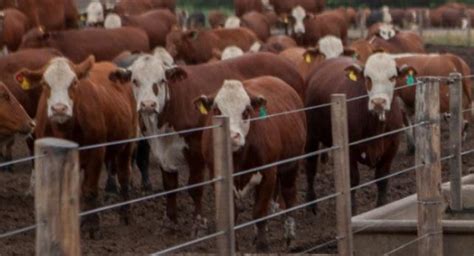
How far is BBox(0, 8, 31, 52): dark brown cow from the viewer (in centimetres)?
2284

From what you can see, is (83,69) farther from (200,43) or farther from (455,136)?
(200,43)

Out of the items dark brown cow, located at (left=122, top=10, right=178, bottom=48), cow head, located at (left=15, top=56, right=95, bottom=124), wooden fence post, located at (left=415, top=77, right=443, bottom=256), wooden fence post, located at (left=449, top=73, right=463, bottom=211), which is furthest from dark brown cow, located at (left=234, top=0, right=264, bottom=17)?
wooden fence post, located at (left=415, top=77, right=443, bottom=256)

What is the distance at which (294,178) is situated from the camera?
12.3 meters

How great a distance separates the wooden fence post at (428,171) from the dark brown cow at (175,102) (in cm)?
388

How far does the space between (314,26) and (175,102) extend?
19.7 m

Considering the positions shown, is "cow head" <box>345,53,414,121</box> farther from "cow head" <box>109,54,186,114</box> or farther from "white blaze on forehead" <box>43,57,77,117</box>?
"white blaze on forehead" <box>43,57,77,117</box>

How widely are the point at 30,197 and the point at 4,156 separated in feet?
8.95

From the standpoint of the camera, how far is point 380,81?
14250 millimetres

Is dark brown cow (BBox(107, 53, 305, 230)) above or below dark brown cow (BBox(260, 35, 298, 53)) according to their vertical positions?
below

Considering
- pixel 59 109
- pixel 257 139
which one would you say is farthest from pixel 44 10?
pixel 257 139

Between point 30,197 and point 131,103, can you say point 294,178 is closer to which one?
point 131,103

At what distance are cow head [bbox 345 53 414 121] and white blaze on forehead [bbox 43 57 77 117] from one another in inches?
114

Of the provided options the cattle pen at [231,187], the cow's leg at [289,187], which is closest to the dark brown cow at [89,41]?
the cow's leg at [289,187]

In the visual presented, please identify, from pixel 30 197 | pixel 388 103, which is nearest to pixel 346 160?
pixel 388 103
